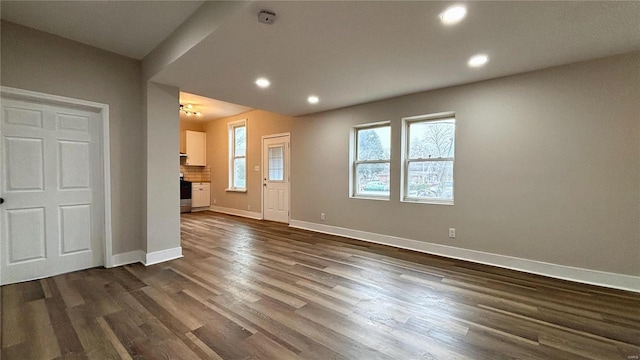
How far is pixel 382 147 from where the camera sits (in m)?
4.59

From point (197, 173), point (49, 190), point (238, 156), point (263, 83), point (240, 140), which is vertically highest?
point (263, 83)

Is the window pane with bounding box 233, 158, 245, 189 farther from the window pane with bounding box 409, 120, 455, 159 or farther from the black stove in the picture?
the window pane with bounding box 409, 120, 455, 159

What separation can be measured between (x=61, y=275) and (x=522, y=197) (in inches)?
219

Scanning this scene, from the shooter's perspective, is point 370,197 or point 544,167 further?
point 370,197

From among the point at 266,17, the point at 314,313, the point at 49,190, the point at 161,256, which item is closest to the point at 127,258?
the point at 161,256

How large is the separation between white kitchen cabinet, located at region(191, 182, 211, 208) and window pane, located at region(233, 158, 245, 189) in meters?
1.19

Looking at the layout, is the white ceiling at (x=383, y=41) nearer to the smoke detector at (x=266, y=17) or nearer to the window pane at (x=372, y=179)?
the smoke detector at (x=266, y=17)

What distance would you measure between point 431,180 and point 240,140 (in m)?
5.40

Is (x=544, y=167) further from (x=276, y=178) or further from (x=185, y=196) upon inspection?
(x=185, y=196)

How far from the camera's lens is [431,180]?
4023mm

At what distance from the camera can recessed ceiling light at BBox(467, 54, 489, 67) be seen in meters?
2.74

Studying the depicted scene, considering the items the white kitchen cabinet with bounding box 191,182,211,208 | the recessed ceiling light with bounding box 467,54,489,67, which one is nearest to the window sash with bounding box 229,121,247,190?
the white kitchen cabinet with bounding box 191,182,211,208

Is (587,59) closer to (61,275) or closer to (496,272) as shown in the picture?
(496,272)

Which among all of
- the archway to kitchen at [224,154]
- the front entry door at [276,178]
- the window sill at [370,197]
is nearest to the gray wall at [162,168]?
the archway to kitchen at [224,154]
